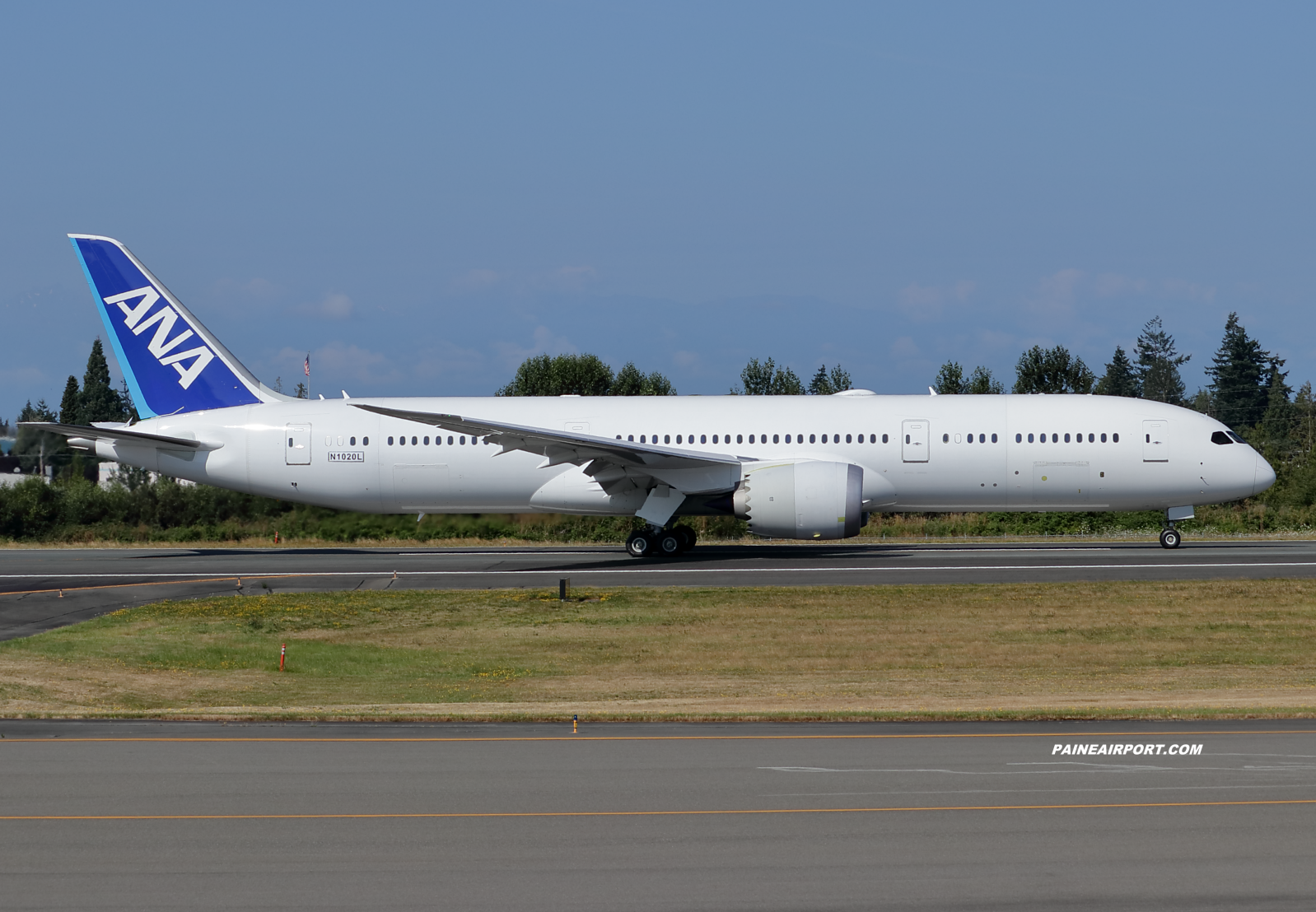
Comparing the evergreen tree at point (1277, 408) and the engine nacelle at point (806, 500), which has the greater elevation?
the evergreen tree at point (1277, 408)

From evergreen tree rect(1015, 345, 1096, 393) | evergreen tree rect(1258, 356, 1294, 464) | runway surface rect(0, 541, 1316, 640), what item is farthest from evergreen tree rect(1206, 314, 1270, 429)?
runway surface rect(0, 541, 1316, 640)

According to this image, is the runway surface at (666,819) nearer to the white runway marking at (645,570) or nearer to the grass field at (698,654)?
the grass field at (698,654)

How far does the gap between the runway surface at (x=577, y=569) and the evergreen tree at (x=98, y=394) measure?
93.9 metres

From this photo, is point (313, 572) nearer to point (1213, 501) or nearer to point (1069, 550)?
point (1069, 550)

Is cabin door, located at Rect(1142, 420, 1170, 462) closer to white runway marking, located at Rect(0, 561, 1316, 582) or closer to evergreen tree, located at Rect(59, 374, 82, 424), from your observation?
white runway marking, located at Rect(0, 561, 1316, 582)

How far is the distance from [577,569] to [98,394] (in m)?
111

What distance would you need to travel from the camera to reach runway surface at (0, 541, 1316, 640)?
28.2 meters

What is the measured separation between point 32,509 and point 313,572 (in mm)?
25147

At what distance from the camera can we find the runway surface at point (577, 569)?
28.2 metres

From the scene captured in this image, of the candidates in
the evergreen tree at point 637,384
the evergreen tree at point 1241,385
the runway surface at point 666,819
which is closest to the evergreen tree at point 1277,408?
the evergreen tree at point 1241,385

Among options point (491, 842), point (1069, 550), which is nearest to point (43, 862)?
point (491, 842)

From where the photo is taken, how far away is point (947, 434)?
3378 cm

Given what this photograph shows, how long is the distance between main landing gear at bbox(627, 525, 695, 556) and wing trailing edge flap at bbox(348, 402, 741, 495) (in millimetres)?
1397

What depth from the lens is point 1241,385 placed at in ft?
446
